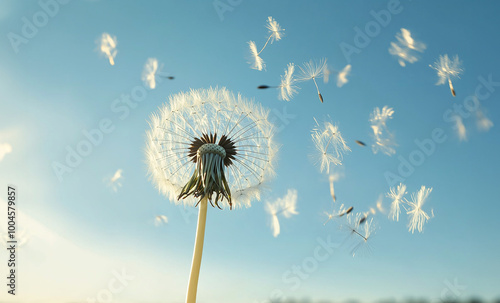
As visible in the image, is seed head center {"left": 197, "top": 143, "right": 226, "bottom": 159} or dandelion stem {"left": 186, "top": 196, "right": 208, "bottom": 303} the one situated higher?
seed head center {"left": 197, "top": 143, "right": 226, "bottom": 159}

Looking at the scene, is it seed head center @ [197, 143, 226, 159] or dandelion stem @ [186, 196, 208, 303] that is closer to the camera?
dandelion stem @ [186, 196, 208, 303]

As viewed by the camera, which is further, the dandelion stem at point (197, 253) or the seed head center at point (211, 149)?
the seed head center at point (211, 149)

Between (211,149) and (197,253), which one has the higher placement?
(211,149)

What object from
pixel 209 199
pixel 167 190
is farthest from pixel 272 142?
pixel 167 190

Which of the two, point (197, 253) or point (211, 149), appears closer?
point (197, 253)
